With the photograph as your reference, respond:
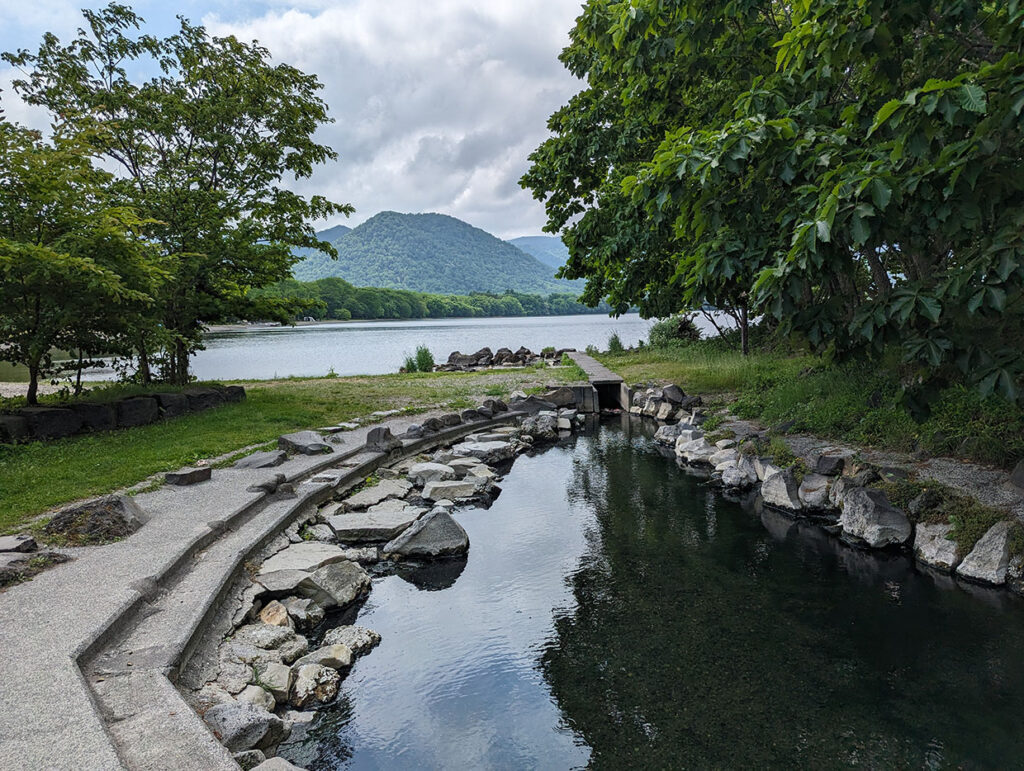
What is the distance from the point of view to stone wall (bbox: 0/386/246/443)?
28.7ft

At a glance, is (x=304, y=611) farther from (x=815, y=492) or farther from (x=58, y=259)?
(x=58, y=259)

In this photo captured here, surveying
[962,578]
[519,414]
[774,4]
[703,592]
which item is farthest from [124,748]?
[519,414]

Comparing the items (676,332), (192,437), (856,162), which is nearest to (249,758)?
(856,162)

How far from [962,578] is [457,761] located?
190 inches

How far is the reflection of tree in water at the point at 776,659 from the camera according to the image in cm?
365

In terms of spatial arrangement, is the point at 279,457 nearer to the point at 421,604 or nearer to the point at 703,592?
the point at 421,604

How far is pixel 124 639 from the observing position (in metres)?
3.85

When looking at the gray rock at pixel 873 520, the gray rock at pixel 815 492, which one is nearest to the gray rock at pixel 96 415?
the gray rock at pixel 815 492

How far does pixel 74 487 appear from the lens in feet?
22.4

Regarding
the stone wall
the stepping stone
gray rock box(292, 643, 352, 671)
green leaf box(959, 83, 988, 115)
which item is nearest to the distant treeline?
the stone wall

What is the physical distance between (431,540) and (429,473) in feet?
8.56

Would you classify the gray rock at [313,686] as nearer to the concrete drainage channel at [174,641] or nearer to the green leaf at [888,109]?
the concrete drainage channel at [174,641]

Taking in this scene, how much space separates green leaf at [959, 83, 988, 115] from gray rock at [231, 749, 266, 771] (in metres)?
5.33

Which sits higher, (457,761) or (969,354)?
(969,354)
